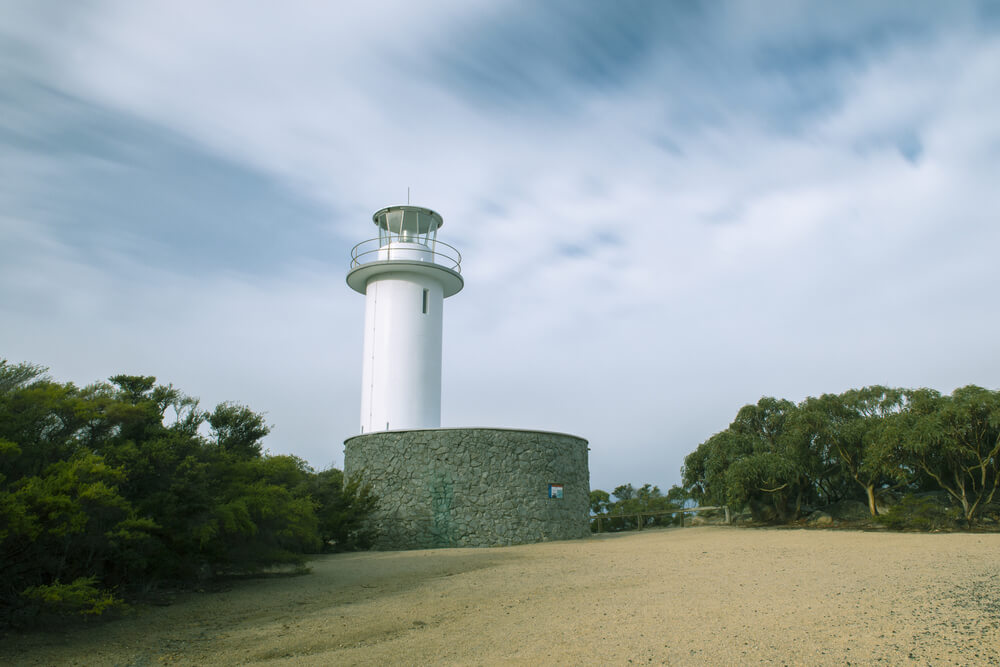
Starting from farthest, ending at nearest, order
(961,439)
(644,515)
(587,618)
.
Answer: (644,515)
(961,439)
(587,618)

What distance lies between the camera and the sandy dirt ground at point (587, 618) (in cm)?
486

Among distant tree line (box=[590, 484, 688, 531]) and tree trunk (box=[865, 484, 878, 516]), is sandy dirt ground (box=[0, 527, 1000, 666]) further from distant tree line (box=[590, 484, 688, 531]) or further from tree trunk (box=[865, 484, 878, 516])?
distant tree line (box=[590, 484, 688, 531])

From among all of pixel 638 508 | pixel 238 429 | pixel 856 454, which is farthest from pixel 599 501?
pixel 238 429

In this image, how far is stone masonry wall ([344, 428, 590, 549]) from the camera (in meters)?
15.3

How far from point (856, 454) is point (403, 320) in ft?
45.2

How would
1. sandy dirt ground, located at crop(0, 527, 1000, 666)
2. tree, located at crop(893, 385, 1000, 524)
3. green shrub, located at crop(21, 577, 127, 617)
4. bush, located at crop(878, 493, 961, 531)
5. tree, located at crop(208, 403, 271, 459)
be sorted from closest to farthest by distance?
sandy dirt ground, located at crop(0, 527, 1000, 666)
green shrub, located at crop(21, 577, 127, 617)
tree, located at crop(208, 403, 271, 459)
tree, located at crop(893, 385, 1000, 524)
bush, located at crop(878, 493, 961, 531)

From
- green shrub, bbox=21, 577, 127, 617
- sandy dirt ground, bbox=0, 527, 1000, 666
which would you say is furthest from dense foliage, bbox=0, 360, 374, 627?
sandy dirt ground, bbox=0, 527, 1000, 666

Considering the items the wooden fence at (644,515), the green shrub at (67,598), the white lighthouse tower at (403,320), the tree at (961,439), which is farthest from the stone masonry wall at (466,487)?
the green shrub at (67,598)

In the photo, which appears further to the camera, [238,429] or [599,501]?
[599,501]

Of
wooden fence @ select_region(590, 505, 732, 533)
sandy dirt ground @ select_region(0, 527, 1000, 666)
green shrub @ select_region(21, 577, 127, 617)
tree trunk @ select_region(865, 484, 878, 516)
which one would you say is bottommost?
sandy dirt ground @ select_region(0, 527, 1000, 666)

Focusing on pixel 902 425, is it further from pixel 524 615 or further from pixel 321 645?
pixel 321 645

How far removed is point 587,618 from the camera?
19.8 feet

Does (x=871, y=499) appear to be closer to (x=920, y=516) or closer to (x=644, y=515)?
(x=920, y=516)

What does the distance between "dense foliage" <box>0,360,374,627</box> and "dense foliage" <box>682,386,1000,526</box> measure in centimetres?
1453
